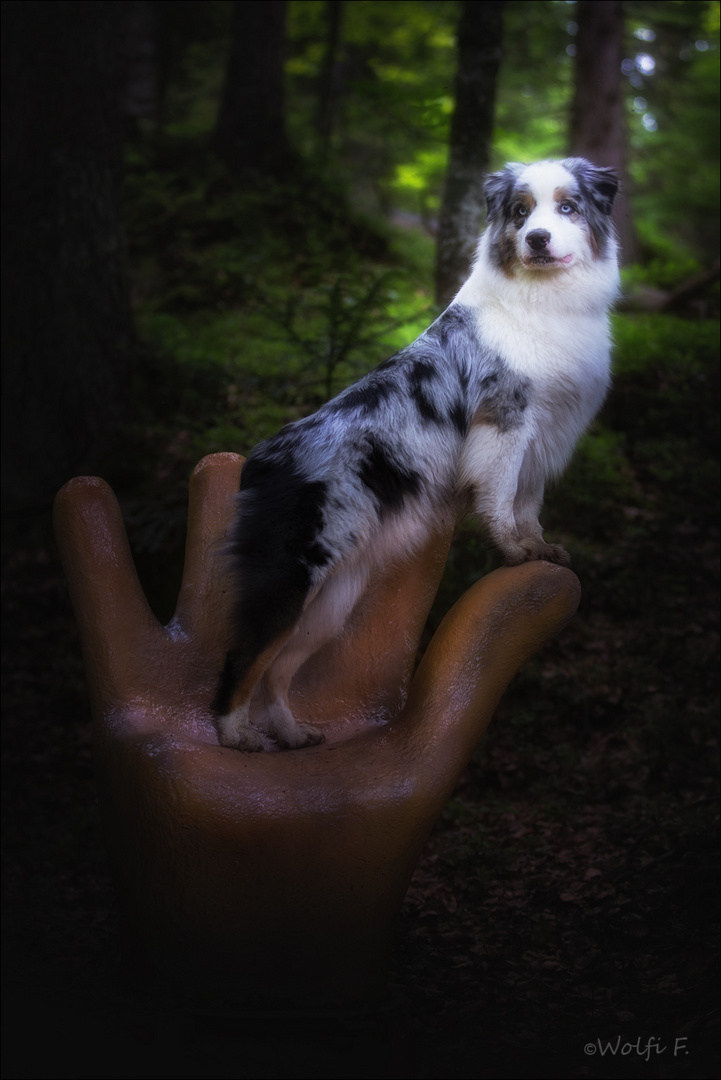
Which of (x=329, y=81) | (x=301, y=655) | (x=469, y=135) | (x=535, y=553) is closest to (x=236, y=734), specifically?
(x=301, y=655)

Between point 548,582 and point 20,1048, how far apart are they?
2.28 meters

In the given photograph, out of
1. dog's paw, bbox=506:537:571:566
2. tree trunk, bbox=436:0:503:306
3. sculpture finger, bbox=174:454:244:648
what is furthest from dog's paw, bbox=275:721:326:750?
tree trunk, bbox=436:0:503:306

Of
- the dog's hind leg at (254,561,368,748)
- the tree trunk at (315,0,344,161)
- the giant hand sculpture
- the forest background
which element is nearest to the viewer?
the giant hand sculpture

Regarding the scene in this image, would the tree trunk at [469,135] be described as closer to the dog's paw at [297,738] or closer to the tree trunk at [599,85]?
the tree trunk at [599,85]

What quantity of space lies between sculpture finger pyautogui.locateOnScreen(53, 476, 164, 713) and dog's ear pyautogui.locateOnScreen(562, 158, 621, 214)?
186 centimetres

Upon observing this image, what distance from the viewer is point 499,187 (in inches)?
111

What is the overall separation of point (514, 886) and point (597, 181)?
283 cm

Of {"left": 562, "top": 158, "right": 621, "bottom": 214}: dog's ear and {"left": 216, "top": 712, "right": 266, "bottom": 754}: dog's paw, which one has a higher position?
{"left": 562, "top": 158, "right": 621, "bottom": 214}: dog's ear

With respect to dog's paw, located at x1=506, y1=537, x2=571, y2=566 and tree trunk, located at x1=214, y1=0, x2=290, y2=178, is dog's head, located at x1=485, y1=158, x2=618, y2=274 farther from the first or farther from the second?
tree trunk, located at x1=214, y1=0, x2=290, y2=178

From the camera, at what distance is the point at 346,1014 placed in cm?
276

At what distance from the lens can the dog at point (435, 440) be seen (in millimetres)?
2627

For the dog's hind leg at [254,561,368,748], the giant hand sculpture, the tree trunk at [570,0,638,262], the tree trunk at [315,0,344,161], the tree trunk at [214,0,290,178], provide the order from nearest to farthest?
the giant hand sculpture < the dog's hind leg at [254,561,368,748] < the tree trunk at [570,0,638,262] < the tree trunk at [214,0,290,178] < the tree trunk at [315,0,344,161]

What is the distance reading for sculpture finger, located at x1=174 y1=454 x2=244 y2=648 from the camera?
305cm

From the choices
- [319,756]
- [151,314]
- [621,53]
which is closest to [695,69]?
[621,53]
